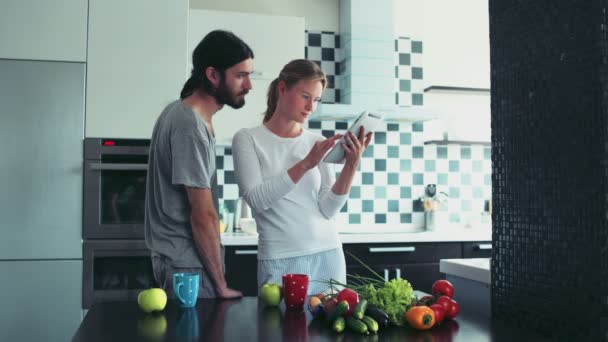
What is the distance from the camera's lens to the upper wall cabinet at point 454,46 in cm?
412

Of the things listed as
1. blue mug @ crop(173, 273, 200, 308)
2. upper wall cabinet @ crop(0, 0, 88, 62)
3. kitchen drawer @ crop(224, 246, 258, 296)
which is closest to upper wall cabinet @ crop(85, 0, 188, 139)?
upper wall cabinet @ crop(0, 0, 88, 62)

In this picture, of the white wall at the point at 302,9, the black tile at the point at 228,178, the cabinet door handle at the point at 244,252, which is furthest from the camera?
the white wall at the point at 302,9

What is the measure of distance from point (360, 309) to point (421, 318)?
13cm

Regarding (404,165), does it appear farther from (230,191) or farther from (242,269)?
(242,269)

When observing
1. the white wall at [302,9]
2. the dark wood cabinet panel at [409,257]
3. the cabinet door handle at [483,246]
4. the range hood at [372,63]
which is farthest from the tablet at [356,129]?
the white wall at [302,9]

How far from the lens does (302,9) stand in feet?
13.0

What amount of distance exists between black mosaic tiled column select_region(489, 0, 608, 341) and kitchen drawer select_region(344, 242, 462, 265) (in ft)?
6.15

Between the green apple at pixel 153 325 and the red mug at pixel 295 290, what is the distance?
295mm

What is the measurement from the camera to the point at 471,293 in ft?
5.83

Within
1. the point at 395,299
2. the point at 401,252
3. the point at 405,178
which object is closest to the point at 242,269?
the point at 401,252

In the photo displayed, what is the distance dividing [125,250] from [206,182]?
1.21 m

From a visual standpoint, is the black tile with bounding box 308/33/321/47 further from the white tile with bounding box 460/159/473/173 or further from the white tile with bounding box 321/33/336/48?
the white tile with bounding box 460/159/473/173

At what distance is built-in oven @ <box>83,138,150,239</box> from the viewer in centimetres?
278

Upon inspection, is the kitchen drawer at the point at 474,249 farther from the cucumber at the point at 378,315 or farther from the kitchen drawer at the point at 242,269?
the cucumber at the point at 378,315
